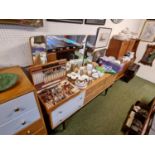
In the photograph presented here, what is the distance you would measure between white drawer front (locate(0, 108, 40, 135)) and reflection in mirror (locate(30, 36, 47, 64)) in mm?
628

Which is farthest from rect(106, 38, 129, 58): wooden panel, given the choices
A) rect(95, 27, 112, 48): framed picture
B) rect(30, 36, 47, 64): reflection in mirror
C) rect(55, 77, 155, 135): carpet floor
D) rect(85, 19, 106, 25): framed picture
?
rect(30, 36, 47, 64): reflection in mirror

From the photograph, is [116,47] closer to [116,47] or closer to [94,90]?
[116,47]

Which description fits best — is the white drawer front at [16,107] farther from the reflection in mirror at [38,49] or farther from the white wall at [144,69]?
the white wall at [144,69]

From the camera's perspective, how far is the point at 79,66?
1.88 meters

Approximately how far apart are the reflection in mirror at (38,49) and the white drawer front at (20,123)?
628 millimetres

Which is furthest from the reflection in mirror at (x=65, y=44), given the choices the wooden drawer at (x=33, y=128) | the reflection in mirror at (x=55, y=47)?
the wooden drawer at (x=33, y=128)

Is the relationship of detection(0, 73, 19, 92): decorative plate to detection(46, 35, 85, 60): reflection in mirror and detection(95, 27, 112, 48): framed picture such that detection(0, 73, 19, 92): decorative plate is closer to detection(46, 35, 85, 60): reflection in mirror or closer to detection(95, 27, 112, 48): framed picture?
detection(46, 35, 85, 60): reflection in mirror

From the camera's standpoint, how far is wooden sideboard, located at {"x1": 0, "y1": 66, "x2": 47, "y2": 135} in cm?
74

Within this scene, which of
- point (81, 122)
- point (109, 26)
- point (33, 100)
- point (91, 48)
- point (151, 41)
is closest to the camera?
point (33, 100)

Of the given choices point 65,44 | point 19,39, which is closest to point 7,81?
point 19,39

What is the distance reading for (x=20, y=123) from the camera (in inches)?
35.9

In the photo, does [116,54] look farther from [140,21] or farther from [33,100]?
[33,100]
